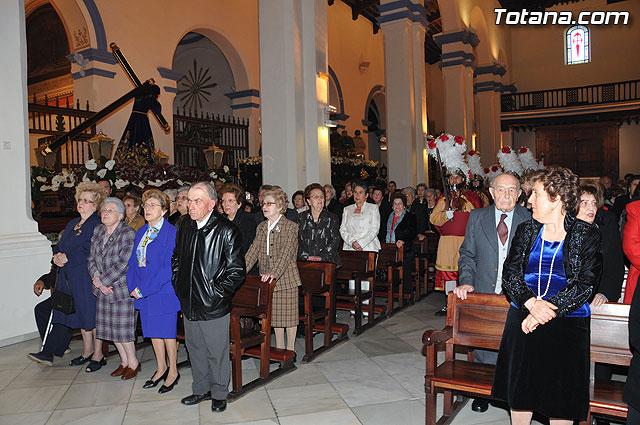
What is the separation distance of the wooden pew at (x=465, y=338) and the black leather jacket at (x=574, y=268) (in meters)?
0.70

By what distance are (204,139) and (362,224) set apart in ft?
32.5

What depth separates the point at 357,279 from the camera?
581cm

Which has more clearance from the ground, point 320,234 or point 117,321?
point 320,234

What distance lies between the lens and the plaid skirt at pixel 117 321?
4.50 metres

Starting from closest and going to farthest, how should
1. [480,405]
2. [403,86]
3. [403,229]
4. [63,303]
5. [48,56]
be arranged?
[480,405] < [63,303] < [403,229] < [403,86] < [48,56]

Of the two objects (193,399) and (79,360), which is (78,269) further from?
(193,399)

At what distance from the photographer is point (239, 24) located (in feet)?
52.5

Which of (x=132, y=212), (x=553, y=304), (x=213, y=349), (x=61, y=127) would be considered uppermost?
(x=61, y=127)

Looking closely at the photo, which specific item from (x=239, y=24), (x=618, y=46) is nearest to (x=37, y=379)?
(x=239, y=24)

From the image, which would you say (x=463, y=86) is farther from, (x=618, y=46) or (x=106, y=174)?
(x=618, y=46)

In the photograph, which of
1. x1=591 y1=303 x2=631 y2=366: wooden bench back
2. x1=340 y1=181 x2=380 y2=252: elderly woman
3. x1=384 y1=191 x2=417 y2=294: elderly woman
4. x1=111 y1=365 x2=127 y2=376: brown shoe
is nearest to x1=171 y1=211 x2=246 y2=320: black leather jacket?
x1=111 y1=365 x2=127 y2=376: brown shoe

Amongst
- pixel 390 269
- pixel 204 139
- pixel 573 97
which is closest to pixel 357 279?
pixel 390 269

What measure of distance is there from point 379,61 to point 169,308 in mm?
21467
